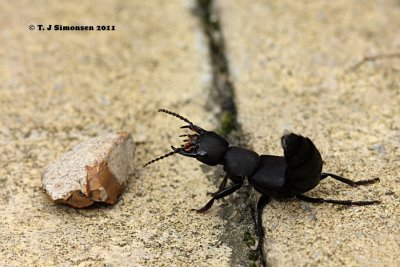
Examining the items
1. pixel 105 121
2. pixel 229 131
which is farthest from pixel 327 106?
pixel 105 121

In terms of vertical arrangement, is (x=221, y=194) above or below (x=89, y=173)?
below

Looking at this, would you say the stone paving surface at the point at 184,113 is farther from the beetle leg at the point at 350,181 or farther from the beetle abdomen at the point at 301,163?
the beetle abdomen at the point at 301,163

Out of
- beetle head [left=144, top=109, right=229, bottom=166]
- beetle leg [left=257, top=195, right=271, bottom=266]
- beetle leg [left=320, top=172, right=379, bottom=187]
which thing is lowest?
beetle leg [left=257, top=195, right=271, bottom=266]

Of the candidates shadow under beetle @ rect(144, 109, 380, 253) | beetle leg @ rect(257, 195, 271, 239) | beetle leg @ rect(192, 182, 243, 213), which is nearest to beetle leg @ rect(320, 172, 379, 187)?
shadow under beetle @ rect(144, 109, 380, 253)

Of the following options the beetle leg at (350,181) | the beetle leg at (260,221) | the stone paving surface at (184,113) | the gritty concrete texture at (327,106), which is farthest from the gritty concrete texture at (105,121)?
the beetle leg at (350,181)

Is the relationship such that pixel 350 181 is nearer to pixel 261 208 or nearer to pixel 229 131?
pixel 261 208

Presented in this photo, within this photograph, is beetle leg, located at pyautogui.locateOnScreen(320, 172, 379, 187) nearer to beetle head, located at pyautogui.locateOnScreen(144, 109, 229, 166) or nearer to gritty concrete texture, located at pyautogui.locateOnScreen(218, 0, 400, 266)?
gritty concrete texture, located at pyautogui.locateOnScreen(218, 0, 400, 266)
